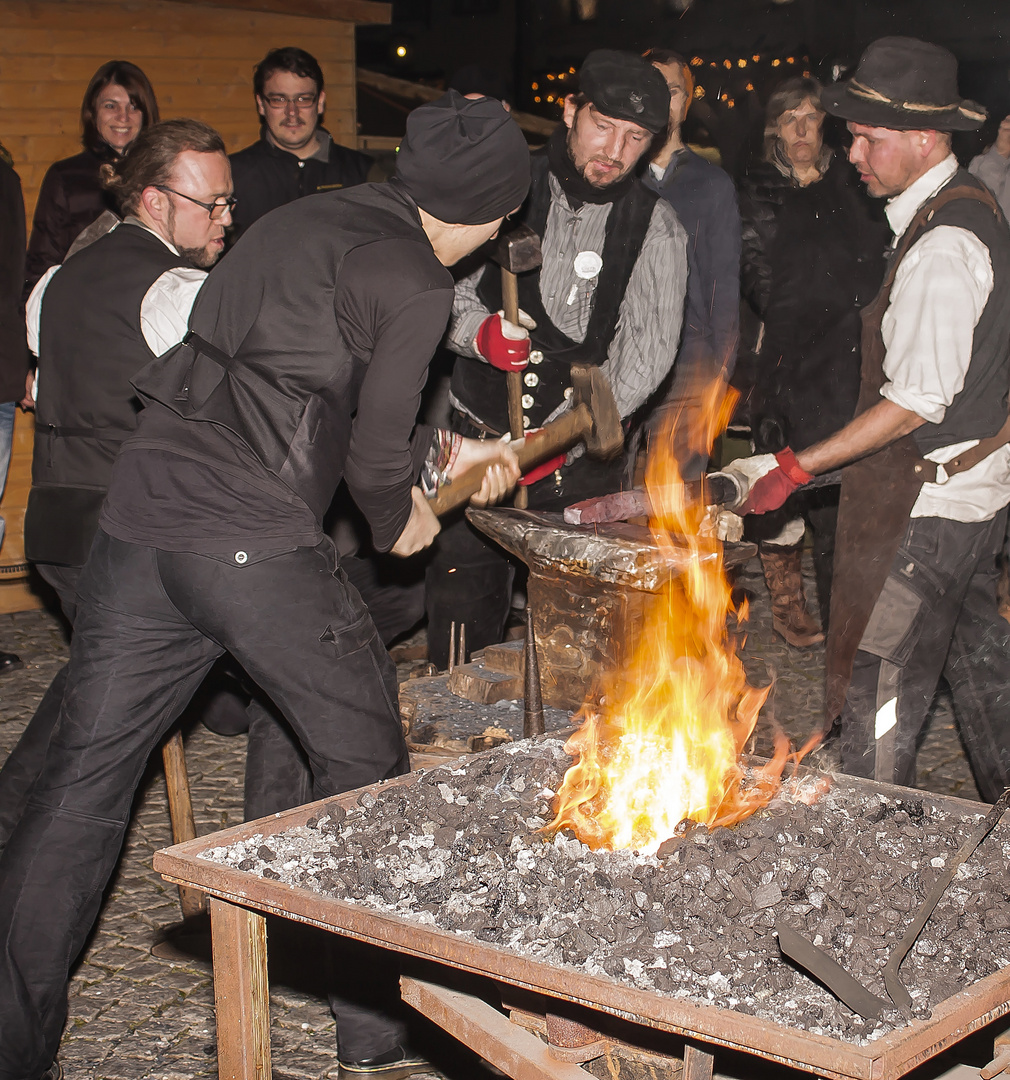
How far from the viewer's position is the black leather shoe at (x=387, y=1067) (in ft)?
9.77

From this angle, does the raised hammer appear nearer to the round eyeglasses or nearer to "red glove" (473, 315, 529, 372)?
"red glove" (473, 315, 529, 372)

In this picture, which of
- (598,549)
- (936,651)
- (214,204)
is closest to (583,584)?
(598,549)

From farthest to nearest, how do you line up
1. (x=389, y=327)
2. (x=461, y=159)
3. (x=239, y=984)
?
(x=461, y=159), (x=389, y=327), (x=239, y=984)

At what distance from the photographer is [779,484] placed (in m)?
4.04

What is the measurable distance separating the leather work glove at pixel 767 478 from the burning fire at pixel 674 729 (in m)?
0.20

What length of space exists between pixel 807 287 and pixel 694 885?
87.0 inches

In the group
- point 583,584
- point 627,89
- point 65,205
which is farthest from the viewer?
point 65,205

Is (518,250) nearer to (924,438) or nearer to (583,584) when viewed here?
(583,584)

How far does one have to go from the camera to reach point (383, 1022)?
2.96m

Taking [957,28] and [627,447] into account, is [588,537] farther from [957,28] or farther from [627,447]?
[957,28]

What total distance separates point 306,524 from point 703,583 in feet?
4.79

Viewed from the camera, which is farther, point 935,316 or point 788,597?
point 788,597

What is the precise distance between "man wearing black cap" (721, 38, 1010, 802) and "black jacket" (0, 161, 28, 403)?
3.82 meters

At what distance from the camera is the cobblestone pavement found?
10.3 feet
